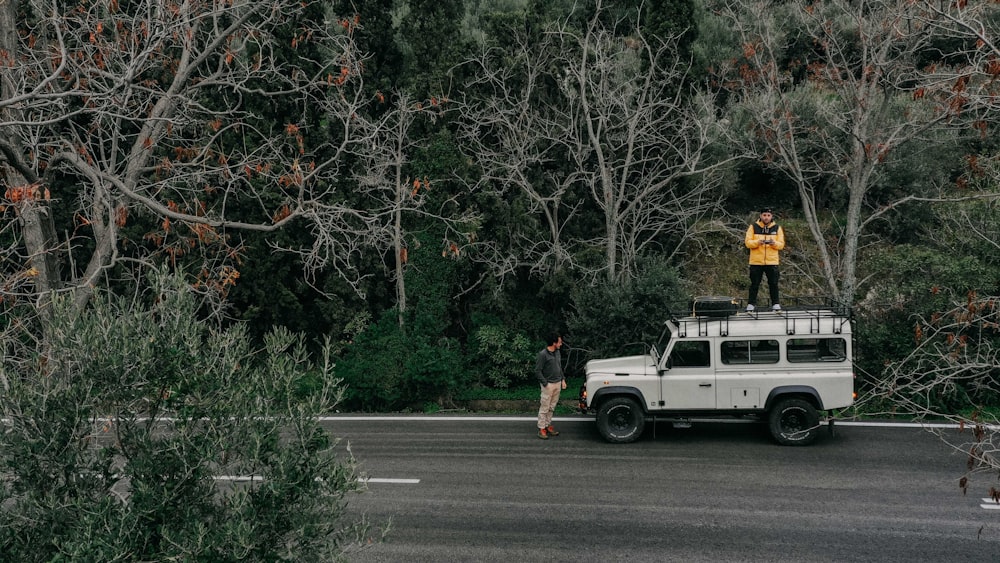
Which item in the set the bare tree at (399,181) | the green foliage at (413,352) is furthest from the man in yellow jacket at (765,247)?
the green foliage at (413,352)

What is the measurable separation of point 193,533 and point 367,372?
11587 mm

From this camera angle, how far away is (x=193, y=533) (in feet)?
17.8

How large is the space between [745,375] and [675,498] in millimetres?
3074

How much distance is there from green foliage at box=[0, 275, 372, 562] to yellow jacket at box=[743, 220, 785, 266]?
10227 mm

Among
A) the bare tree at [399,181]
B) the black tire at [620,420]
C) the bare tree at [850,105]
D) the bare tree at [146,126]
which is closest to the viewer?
the bare tree at [146,126]

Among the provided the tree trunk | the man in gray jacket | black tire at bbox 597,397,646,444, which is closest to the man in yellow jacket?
black tire at bbox 597,397,646,444

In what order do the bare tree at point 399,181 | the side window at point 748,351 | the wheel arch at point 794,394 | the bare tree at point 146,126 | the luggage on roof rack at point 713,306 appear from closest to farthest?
1. the bare tree at point 146,126
2. the wheel arch at point 794,394
3. the side window at point 748,351
4. the luggage on roof rack at point 713,306
5. the bare tree at point 399,181

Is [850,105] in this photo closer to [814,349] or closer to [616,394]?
[814,349]

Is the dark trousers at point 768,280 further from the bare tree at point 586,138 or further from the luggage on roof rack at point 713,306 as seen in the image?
the bare tree at point 586,138

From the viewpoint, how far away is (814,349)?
496 inches

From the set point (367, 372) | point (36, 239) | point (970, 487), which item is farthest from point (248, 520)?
point (367, 372)

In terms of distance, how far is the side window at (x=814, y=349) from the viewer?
12523 millimetres

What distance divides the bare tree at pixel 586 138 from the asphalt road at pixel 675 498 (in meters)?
5.72

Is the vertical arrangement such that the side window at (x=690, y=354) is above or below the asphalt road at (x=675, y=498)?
above
